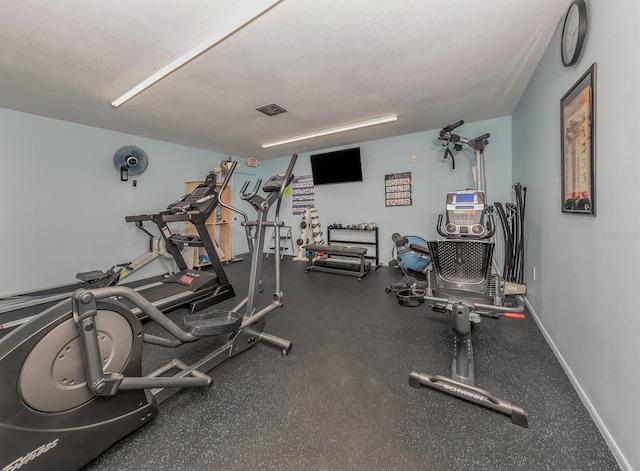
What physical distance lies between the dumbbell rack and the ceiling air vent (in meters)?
2.66

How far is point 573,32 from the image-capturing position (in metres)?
1.58

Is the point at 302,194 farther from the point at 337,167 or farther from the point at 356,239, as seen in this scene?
the point at 356,239

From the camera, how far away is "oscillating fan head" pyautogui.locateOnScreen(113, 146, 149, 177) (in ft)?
13.2

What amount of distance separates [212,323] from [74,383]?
2.17 ft

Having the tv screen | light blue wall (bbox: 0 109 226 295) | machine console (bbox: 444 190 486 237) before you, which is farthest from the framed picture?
light blue wall (bbox: 0 109 226 295)

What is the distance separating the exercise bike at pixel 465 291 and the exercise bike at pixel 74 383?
1.63 metres

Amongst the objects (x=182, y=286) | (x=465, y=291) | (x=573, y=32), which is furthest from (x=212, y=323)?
(x=573, y=32)

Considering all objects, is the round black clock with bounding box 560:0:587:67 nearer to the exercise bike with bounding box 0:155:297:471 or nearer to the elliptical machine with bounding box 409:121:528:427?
the elliptical machine with bounding box 409:121:528:427

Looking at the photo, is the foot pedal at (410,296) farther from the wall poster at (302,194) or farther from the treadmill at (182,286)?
the wall poster at (302,194)

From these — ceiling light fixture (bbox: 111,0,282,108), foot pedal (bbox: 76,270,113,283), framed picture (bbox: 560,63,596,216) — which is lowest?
foot pedal (bbox: 76,270,113,283)

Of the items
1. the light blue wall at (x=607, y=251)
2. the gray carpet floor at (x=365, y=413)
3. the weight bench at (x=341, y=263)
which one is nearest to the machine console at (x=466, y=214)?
the light blue wall at (x=607, y=251)

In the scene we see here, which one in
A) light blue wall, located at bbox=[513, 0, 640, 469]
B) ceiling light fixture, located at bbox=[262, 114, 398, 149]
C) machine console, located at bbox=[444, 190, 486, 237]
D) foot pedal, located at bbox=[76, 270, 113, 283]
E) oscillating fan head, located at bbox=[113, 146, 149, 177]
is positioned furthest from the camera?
oscillating fan head, located at bbox=[113, 146, 149, 177]

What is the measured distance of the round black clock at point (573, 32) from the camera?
145cm

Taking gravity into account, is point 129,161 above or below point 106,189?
above
